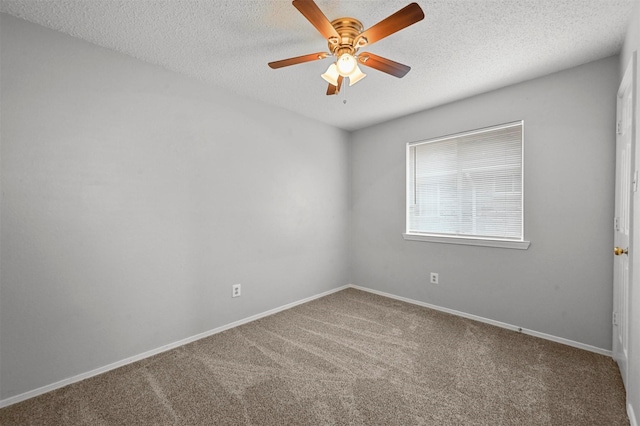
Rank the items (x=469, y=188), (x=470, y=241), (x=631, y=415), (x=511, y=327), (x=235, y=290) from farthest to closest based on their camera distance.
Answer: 1. (x=469, y=188)
2. (x=470, y=241)
3. (x=235, y=290)
4. (x=511, y=327)
5. (x=631, y=415)

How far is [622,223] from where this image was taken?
2.03 metres

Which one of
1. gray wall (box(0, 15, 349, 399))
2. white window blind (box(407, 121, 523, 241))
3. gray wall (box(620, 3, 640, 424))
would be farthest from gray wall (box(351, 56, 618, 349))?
gray wall (box(0, 15, 349, 399))

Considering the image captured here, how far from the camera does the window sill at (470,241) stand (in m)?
2.71

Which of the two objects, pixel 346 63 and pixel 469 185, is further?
pixel 469 185

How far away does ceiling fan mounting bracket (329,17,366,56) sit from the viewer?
1.76 m

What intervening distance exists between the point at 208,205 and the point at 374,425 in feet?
7.13

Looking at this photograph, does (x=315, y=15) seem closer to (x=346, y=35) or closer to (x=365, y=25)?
(x=346, y=35)

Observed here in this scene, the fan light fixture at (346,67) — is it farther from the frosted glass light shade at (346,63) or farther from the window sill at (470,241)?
the window sill at (470,241)

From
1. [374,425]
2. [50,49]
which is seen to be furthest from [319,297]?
[50,49]

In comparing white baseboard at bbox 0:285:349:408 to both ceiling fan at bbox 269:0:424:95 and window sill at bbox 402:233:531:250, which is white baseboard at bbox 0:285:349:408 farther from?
ceiling fan at bbox 269:0:424:95

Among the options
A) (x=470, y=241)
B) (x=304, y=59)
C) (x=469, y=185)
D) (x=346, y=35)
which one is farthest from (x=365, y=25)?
(x=470, y=241)

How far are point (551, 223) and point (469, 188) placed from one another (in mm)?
838

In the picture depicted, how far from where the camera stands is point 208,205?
2.72 meters

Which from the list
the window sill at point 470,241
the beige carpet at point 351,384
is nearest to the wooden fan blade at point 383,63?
the window sill at point 470,241
